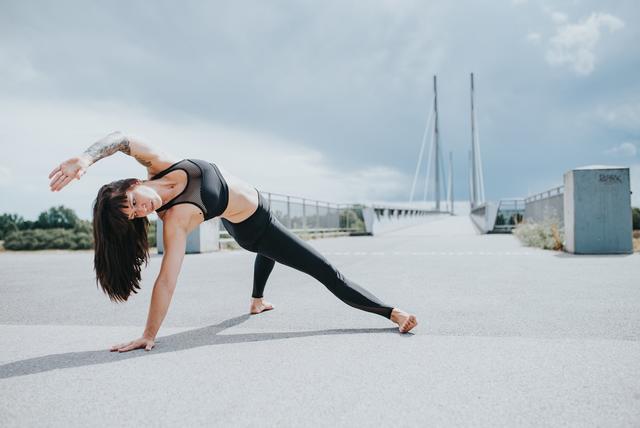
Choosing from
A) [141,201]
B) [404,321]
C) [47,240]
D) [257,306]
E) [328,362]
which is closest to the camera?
[328,362]

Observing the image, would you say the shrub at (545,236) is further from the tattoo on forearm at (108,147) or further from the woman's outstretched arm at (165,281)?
the tattoo on forearm at (108,147)

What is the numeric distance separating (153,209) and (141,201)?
90 millimetres

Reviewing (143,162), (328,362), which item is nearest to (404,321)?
(328,362)

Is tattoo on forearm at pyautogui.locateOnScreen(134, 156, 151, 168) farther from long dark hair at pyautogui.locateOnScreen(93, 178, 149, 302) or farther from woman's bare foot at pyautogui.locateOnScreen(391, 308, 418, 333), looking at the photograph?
woman's bare foot at pyautogui.locateOnScreen(391, 308, 418, 333)

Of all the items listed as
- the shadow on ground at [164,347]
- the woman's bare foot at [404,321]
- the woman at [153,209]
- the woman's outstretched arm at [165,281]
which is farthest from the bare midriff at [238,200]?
the woman's bare foot at [404,321]

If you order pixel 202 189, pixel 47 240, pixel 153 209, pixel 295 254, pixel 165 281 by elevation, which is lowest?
pixel 47 240

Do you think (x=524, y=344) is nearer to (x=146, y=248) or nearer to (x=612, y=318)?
(x=612, y=318)

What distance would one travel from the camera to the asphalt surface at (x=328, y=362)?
1.77 meters

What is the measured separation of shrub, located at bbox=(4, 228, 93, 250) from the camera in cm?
1494

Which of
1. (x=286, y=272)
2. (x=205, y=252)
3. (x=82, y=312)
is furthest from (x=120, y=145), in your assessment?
(x=205, y=252)

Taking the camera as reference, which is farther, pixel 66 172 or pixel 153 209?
pixel 153 209

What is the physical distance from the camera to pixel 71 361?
251 centimetres

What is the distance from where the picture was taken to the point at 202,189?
283 cm

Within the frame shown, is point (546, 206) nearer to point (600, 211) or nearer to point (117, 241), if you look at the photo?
point (600, 211)
